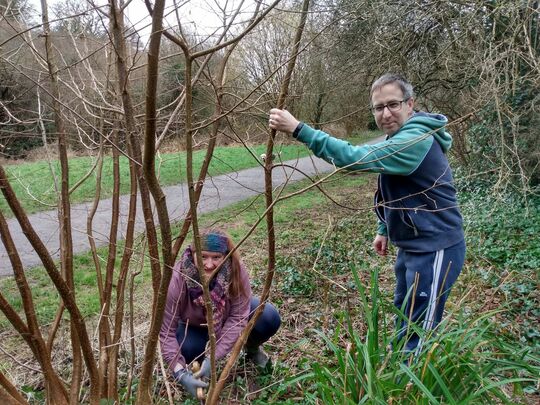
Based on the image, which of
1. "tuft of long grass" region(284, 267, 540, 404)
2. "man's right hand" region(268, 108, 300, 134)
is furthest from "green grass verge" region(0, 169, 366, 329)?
"tuft of long grass" region(284, 267, 540, 404)

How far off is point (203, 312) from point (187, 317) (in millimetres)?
100

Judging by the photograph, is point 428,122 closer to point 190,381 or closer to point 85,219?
point 190,381

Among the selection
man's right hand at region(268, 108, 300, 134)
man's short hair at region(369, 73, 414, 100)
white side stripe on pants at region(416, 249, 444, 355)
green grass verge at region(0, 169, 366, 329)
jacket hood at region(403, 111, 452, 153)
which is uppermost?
man's short hair at region(369, 73, 414, 100)

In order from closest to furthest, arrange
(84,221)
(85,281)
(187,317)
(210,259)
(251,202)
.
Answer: (251,202), (210,259), (187,317), (85,281), (84,221)

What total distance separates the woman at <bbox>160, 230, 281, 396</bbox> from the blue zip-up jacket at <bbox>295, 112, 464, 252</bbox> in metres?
0.90

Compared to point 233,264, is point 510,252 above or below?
below

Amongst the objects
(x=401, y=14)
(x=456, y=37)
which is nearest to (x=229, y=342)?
(x=456, y=37)

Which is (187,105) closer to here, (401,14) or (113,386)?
(113,386)

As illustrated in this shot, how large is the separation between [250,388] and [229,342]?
1.29 ft

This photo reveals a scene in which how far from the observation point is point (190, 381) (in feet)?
8.71

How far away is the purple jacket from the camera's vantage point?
280cm

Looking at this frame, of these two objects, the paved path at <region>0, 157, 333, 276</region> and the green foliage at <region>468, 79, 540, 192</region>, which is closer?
the paved path at <region>0, 157, 333, 276</region>

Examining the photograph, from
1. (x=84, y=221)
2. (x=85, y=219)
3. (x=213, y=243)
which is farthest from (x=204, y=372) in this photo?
(x=84, y=221)

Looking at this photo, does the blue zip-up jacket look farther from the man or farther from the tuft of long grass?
the tuft of long grass
